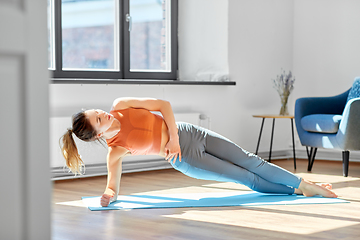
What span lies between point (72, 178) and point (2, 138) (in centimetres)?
333

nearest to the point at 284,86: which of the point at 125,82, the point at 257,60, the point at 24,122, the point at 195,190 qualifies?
the point at 257,60

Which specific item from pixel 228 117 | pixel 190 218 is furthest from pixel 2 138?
pixel 228 117

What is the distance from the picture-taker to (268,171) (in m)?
3.01

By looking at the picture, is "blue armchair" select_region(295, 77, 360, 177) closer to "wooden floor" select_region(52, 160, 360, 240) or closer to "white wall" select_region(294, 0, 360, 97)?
"white wall" select_region(294, 0, 360, 97)

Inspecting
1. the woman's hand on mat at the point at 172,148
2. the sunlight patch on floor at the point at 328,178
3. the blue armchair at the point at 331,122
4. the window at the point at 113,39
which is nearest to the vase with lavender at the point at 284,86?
the blue armchair at the point at 331,122

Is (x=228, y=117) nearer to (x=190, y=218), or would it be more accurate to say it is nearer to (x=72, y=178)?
(x=72, y=178)

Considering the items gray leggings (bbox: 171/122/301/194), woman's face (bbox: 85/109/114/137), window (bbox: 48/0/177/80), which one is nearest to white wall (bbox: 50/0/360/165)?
window (bbox: 48/0/177/80)

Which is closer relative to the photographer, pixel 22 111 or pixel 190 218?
pixel 22 111

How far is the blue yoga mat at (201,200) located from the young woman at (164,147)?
0.07 meters

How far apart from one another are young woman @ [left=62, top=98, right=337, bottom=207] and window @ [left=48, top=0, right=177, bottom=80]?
177 centimetres

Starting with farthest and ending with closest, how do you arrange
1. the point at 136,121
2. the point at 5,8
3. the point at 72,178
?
1. the point at 72,178
2. the point at 136,121
3. the point at 5,8

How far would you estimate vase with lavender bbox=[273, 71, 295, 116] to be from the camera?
5090 millimetres

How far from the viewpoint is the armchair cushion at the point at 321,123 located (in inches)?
167

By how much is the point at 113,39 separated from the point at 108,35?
0.21ft
